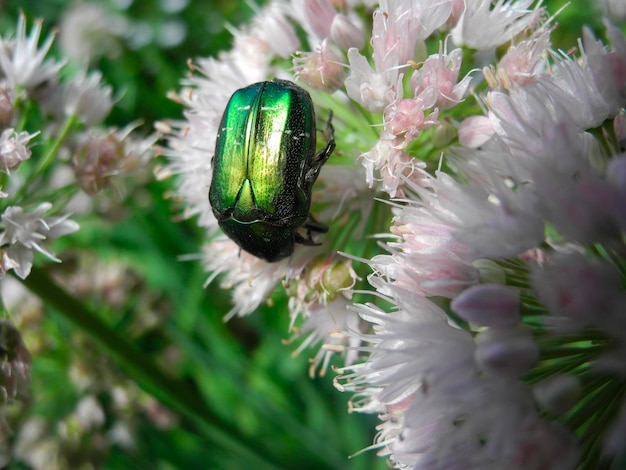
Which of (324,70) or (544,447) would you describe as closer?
(544,447)

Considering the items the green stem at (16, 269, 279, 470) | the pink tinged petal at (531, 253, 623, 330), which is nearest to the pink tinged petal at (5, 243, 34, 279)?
the green stem at (16, 269, 279, 470)

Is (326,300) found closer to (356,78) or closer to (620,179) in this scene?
(356,78)

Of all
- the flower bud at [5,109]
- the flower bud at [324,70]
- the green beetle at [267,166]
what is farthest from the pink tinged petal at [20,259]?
the flower bud at [324,70]

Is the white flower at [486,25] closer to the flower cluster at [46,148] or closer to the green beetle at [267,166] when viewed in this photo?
the green beetle at [267,166]

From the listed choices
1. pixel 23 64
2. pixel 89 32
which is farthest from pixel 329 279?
pixel 89 32

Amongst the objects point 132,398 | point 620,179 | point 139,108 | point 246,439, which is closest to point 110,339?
point 246,439

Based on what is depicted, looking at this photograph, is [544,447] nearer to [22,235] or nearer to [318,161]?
[318,161]
